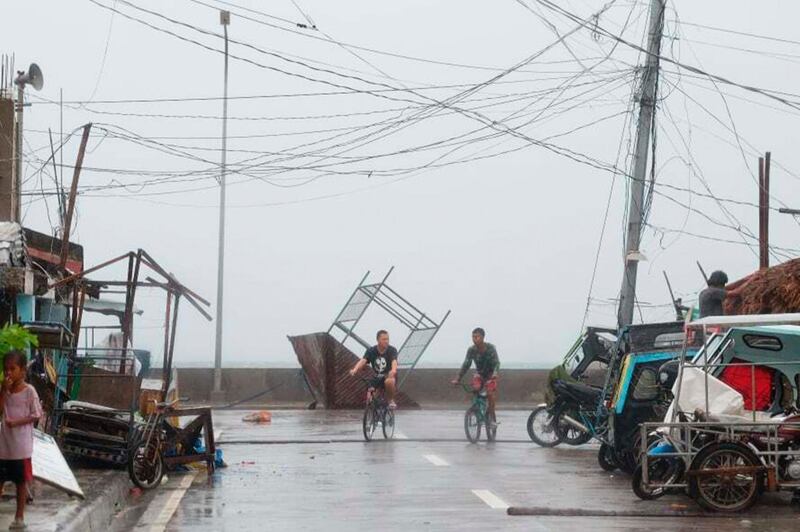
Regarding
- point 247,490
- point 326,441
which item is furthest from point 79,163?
point 247,490

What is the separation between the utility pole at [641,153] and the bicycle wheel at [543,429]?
504 cm

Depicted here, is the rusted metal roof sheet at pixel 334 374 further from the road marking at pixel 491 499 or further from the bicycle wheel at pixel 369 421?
the road marking at pixel 491 499

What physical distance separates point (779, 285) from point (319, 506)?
10649 millimetres

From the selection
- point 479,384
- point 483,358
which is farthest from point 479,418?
point 483,358

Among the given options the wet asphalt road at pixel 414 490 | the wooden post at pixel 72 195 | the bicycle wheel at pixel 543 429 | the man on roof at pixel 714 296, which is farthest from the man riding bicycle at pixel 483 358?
the wooden post at pixel 72 195

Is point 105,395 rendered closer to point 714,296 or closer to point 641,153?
point 714,296

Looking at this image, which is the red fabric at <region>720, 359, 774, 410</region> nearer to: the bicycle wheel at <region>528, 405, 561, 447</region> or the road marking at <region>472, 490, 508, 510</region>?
the road marking at <region>472, 490, 508, 510</region>

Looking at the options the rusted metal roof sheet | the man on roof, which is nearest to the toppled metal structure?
the rusted metal roof sheet

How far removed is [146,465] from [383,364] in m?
9.08

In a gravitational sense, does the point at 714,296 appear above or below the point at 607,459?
above

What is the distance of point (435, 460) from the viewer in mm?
18875

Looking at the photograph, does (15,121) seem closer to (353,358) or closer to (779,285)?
(353,358)

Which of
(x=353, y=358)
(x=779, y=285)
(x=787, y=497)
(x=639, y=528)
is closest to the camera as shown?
(x=639, y=528)

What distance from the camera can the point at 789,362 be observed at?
13727mm
